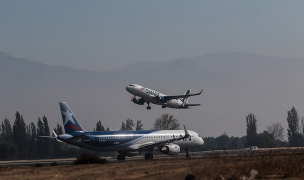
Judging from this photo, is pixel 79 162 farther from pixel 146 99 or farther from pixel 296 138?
pixel 296 138

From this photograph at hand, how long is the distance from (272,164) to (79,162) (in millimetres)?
17274

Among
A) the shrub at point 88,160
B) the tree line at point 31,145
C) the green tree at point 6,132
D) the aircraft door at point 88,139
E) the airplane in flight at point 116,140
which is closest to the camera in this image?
the shrub at point 88,160

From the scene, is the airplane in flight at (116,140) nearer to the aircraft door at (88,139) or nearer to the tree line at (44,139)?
the aircraft door at (88,139)

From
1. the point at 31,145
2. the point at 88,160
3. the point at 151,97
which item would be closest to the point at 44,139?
the point at 31,145

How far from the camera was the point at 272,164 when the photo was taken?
23.8m

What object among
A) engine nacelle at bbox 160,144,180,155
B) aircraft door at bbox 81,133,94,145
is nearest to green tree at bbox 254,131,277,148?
engine nacelle at bbox 160,144,180,155

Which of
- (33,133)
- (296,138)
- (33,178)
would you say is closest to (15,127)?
(33,133)

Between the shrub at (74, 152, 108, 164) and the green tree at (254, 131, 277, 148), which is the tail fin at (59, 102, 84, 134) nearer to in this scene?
the shrub at (74, 152, 108, 164)

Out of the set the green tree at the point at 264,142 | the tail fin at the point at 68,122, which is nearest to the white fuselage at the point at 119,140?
the tail fin at the point at 68,122

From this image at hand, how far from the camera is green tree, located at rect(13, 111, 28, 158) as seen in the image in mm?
106812

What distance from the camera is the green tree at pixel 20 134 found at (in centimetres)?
10681

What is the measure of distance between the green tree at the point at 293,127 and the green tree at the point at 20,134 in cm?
6853

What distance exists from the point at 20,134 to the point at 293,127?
72.8 meters

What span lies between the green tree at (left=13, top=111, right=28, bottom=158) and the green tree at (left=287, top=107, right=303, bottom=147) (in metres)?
68.5
